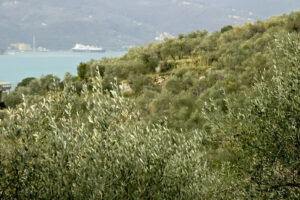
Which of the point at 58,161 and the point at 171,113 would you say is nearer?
the point at 58,161

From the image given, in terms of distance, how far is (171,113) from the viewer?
47031 millimetres

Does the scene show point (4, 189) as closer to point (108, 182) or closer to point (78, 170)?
point (78, 170)

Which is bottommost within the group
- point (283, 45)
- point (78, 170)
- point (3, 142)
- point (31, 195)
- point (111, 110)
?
point (31, 195)

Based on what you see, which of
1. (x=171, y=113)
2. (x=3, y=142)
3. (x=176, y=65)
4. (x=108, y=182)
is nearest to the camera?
(x=108, y=182)

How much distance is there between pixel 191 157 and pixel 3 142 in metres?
7.29

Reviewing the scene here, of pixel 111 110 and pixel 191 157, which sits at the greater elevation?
pixel 111 110

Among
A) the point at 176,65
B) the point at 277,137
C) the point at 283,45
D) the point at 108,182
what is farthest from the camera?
the point at 176,65

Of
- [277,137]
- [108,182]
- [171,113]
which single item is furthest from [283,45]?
[171,113]

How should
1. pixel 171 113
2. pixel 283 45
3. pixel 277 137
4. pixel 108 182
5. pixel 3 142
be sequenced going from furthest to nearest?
pixel 171 113 → pixel 283 45 → pixel 277 137 → pixel 3 142 → pixel 108 182

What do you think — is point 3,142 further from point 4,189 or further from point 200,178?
point 200,178

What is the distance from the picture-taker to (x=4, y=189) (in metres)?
11.7

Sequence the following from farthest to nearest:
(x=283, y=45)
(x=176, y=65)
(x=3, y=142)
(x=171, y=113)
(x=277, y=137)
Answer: (x=176, y=65)
(x=171, y=113)
(x=283, y=45)
(x=277, y=137)
(x=3, y=142)

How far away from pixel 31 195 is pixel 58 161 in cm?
166

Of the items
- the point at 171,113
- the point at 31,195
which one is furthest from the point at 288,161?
the point at 171,113
